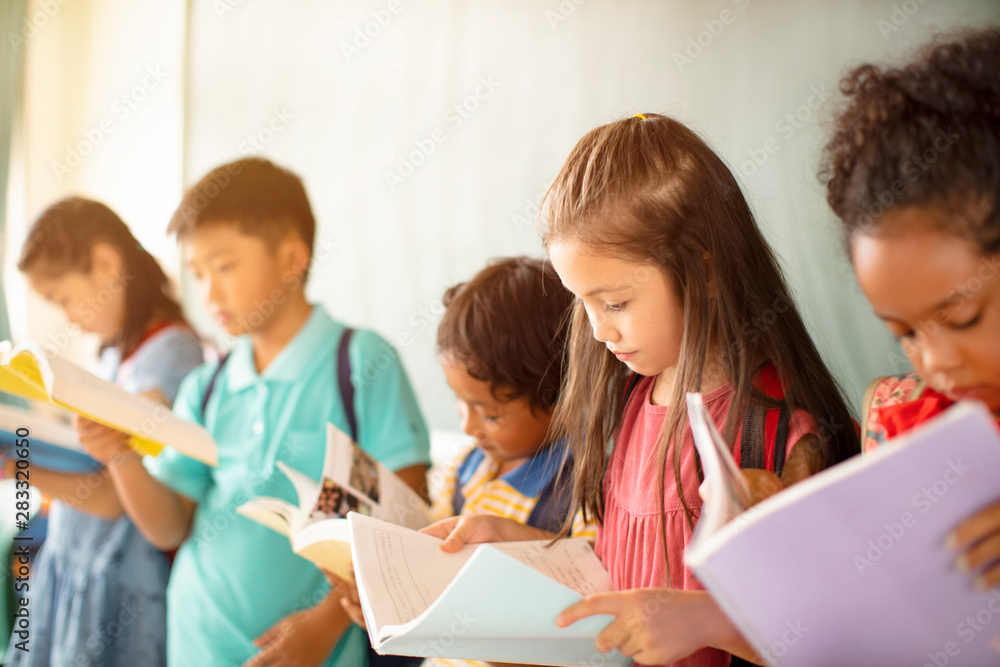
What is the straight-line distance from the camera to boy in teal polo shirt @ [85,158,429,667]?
1092 millimetres

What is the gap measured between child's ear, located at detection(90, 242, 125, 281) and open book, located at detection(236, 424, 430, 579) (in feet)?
2.88

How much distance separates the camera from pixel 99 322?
4.99ft

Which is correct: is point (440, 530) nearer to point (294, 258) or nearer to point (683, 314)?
point (683, 314)

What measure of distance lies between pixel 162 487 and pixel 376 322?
101 cm

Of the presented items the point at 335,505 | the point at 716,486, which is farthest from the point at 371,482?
the point at 716,486
